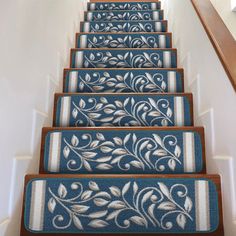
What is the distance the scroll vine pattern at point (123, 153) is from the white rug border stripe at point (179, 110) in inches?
9.0

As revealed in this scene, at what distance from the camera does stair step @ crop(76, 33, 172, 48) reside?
2412 millimetres

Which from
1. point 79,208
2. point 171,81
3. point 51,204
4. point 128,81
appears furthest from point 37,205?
point 171,81

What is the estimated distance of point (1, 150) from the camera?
102cm

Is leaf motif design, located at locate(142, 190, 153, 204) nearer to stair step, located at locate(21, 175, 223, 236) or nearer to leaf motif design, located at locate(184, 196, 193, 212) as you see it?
stair step, located at locate(21, 175, 223, 236)

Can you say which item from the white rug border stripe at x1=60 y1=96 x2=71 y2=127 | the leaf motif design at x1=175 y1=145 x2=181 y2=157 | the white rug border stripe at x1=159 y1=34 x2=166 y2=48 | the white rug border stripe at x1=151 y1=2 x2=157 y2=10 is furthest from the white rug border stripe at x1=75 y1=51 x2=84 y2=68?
the white rug border stripe at x1=151 y1=2 x2=157 y2=10

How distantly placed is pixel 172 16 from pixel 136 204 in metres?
2.02

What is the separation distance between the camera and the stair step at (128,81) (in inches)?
71.6

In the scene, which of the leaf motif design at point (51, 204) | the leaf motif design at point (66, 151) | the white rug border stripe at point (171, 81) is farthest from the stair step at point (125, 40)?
the leaf motif design at point (51, 204)

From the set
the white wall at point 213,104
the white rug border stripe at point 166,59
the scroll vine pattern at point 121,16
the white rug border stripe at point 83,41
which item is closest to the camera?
the white wall at point 213,104

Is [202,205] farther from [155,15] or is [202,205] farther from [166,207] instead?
[155,15]

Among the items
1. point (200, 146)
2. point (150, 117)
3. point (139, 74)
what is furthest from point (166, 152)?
point (139, 74)

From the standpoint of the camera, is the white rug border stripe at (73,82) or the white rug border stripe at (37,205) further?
the white rug border stripe at (73,82)

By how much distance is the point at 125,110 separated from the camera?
1562 millimetres

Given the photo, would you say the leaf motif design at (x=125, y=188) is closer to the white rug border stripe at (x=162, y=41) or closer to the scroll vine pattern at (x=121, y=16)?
the white rug border stripe at (x=162, y=41)
